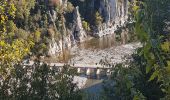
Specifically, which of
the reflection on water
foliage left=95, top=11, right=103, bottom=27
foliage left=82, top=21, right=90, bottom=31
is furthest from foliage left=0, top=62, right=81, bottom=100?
foliage left=95, top=11, right=103, bottom=27

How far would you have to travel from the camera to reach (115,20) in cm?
7106

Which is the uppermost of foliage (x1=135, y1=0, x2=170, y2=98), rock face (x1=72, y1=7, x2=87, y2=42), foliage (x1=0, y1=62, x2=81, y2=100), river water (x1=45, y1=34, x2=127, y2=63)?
rock face (x1=72, y1=7, x2=87, y2=42)

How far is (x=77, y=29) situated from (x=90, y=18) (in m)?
6.35

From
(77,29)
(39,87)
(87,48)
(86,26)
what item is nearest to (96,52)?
(87,48)

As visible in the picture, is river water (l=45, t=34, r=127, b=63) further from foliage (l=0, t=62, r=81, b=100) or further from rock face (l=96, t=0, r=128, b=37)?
foliage (l=0, t=62, r=81, b=100)

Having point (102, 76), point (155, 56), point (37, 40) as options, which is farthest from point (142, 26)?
point (37, 40)

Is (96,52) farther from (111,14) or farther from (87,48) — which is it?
(111,14)

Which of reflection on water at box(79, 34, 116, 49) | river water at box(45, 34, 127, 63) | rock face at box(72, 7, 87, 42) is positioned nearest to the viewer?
river water at box(45, 34, 127, 63)

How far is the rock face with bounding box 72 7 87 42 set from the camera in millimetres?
62156

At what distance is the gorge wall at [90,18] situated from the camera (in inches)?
2382

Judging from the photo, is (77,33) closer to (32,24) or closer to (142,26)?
(32,24)

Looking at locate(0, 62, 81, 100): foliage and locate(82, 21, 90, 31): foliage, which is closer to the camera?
locate(0, 62, 81, 100): foliage

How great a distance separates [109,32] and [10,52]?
59.4 meters

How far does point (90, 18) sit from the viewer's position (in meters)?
68.4
